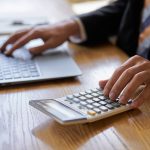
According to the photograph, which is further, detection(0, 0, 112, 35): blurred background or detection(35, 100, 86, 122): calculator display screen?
detection(0, 0, 112, 35): blurred background

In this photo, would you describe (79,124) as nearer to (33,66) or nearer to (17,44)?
(33,66)

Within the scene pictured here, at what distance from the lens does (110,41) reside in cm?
113

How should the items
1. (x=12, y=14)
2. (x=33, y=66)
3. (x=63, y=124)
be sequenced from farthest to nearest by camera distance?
(x=12, y=14), (x=33, y=66), (x=63, y=124)

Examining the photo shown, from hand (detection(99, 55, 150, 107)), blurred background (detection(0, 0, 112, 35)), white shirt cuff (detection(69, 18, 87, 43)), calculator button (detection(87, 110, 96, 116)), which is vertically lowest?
blurred background (detection(0, 0, 112, 35))

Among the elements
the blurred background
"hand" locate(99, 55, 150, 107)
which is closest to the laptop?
"hand" locate(99, 55, 150, 107)

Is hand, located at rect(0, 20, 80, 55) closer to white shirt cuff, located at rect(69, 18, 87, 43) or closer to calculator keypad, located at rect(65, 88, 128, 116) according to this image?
white shirt cuff, located at rect(69, 18, 87, 43)

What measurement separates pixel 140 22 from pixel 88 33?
160 mm

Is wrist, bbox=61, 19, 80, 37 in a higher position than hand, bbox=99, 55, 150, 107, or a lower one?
lower

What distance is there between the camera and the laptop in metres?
0.78

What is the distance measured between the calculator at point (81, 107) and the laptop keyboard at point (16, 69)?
6.4 inches

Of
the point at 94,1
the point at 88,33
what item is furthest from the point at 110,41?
the point at 94,1

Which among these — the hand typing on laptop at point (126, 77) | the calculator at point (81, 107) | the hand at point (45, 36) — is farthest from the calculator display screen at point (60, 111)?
the hand at point (45, 36)

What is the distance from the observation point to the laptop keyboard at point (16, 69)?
788 millimetres

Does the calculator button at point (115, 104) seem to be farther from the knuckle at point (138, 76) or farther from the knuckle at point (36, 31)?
the knuckle at point (36, 31)
